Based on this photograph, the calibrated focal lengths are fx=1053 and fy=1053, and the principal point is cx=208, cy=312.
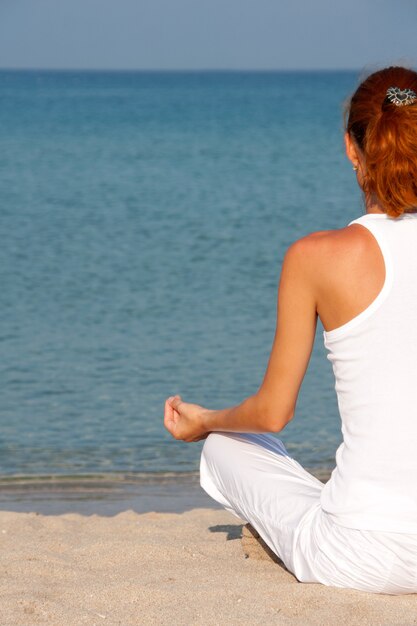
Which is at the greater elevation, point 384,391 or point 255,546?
point 384,391

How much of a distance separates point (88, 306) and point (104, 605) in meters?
7.70

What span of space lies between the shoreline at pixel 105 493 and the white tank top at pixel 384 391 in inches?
101

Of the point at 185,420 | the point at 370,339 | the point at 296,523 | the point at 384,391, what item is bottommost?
the point at 296,523

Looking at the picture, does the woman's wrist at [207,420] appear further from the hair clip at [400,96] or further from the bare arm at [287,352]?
the hair clip at [400,96]

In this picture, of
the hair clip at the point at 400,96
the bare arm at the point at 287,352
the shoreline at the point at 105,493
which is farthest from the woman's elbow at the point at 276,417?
the shoreline at the point at 105,493

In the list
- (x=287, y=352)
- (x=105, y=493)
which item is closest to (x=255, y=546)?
(x=287, y=352)

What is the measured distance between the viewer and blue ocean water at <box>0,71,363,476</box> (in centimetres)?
654

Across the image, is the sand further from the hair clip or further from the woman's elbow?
the hair clip

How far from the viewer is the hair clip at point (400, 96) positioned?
265 centimetres

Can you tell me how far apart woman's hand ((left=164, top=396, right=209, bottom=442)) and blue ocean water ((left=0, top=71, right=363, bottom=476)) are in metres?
1.04

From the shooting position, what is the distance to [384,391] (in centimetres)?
267

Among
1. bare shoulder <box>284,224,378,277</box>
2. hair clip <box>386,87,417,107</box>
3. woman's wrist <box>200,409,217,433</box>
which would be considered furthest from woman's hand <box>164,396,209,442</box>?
hair clip <box>386,87,417,107</box>

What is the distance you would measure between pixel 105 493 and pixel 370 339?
10.3 ft

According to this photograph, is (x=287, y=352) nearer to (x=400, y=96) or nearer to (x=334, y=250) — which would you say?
(x=334, y=250)
